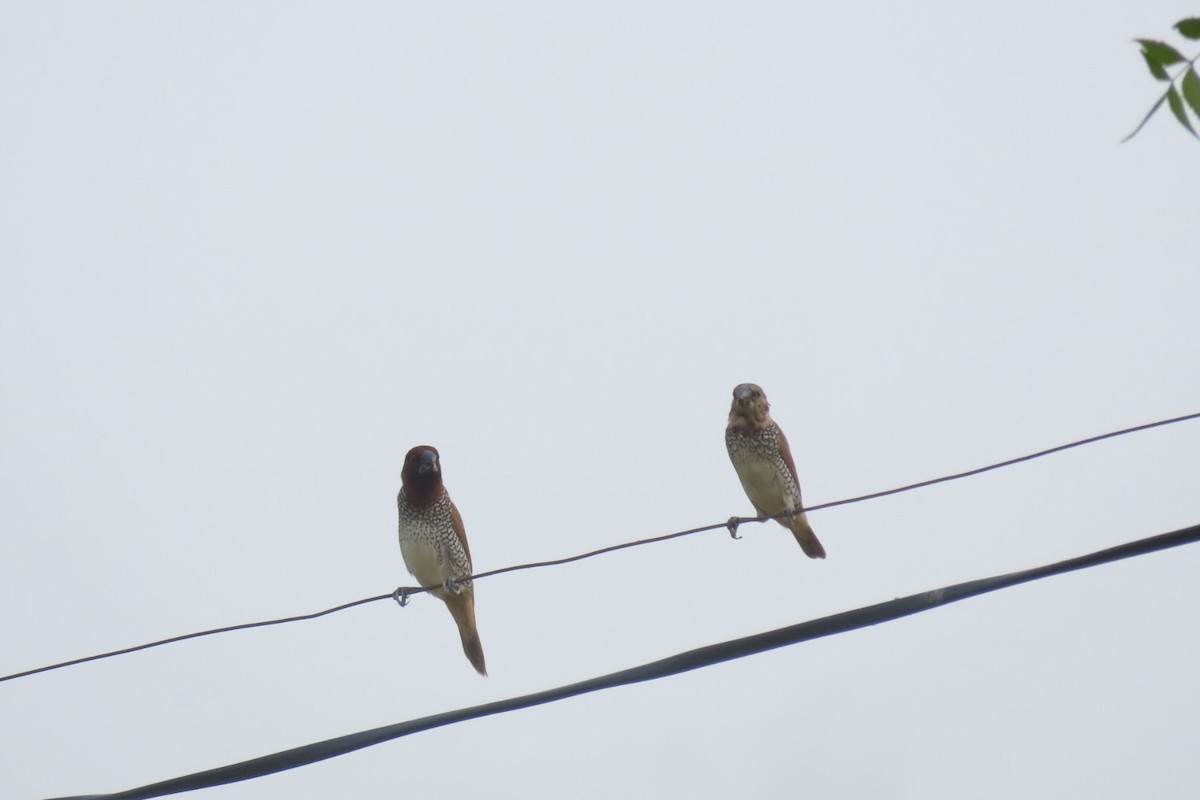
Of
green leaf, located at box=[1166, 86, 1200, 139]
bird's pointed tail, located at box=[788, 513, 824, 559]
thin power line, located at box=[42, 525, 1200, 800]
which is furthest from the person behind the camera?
bird's pointed tail, located at box=[788, 513, 824, 559]

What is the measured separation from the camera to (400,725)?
4113mm

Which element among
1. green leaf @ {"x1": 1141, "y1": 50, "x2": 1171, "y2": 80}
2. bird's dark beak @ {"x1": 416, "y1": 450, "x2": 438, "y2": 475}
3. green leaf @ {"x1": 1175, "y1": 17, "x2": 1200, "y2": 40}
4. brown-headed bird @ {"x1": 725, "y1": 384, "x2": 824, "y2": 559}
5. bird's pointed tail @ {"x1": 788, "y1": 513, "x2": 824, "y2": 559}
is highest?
bird's dark beak @ {"x1": 416, "y1": 450, "x2": 438, "y2": 475}

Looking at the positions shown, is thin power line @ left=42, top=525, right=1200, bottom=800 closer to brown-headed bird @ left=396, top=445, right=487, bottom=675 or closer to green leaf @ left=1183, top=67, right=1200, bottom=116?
green leaf @ left=1183, top=67, right=1200, bottom=116

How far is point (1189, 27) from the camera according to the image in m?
2.25

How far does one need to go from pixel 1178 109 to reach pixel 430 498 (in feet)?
26.6

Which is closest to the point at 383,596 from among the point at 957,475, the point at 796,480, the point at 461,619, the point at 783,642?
the point at 783,642

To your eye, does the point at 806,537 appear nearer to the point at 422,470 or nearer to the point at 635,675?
the point at 422,470

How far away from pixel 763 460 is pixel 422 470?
8.10 feet

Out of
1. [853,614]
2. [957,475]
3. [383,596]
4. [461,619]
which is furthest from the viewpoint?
[461,619]

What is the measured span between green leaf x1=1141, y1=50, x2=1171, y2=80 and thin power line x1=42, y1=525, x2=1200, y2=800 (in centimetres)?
175

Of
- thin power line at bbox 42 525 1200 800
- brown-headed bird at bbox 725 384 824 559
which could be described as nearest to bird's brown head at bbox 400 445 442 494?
brown-headed bird at bbox 725 384 824 559

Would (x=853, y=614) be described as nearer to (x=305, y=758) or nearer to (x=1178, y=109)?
(x=305, y=758)

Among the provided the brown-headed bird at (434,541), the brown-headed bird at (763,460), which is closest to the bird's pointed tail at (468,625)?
the brown-headed bird at (434,541)

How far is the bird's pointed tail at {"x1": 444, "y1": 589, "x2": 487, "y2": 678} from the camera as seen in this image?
969cm
